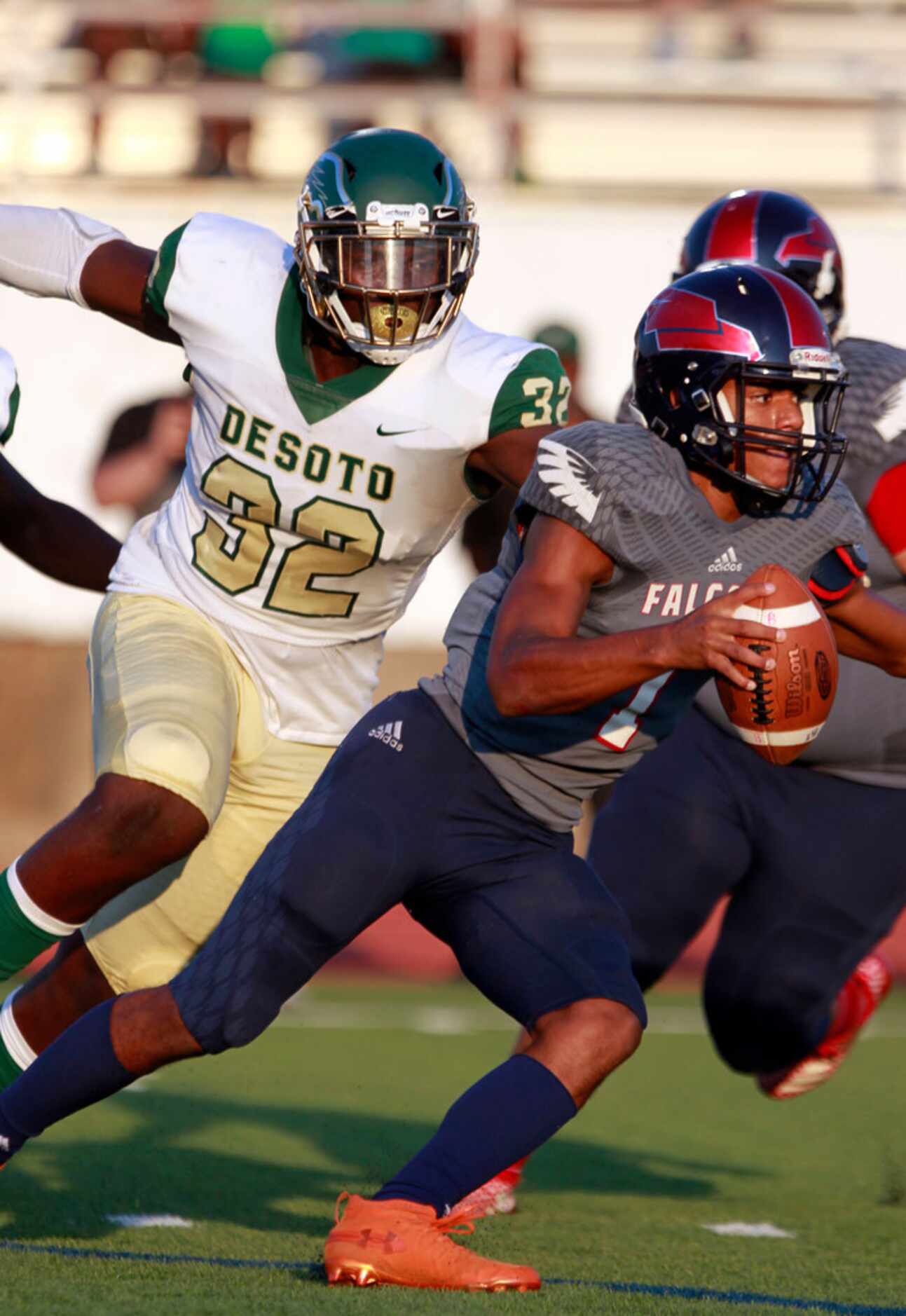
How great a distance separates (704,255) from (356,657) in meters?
1.28

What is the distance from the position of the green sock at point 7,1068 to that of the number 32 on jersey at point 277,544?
0.98m

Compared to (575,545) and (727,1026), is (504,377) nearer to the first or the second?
(575,545)

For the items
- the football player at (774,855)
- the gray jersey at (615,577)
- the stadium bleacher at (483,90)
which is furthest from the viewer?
the stadium bleacher at (483,90)

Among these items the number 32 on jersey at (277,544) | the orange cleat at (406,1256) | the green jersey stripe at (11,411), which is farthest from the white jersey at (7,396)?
the orange cleat at (406,1256)

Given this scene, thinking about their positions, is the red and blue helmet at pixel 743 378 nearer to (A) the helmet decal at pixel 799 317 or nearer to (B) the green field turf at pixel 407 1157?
(A) the helmet decal at pixel 799 317

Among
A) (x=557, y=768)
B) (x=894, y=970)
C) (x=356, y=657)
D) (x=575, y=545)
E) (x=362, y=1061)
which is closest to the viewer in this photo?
(x=575, y=545)

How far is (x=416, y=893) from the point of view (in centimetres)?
332

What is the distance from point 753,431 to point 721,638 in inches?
20.2

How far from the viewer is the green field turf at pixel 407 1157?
10.2 feet

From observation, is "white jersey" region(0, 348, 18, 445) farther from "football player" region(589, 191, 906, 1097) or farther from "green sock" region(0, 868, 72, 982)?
"football player" region(589, 191, 906, 1097)

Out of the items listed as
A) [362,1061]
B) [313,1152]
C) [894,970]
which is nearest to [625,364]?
[894,970]

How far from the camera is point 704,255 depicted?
4.62 meters

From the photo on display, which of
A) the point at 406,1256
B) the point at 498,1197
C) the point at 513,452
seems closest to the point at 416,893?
the point at 406,1256

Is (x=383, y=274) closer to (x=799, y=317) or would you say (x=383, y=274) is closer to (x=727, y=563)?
(x=799, y=317)
